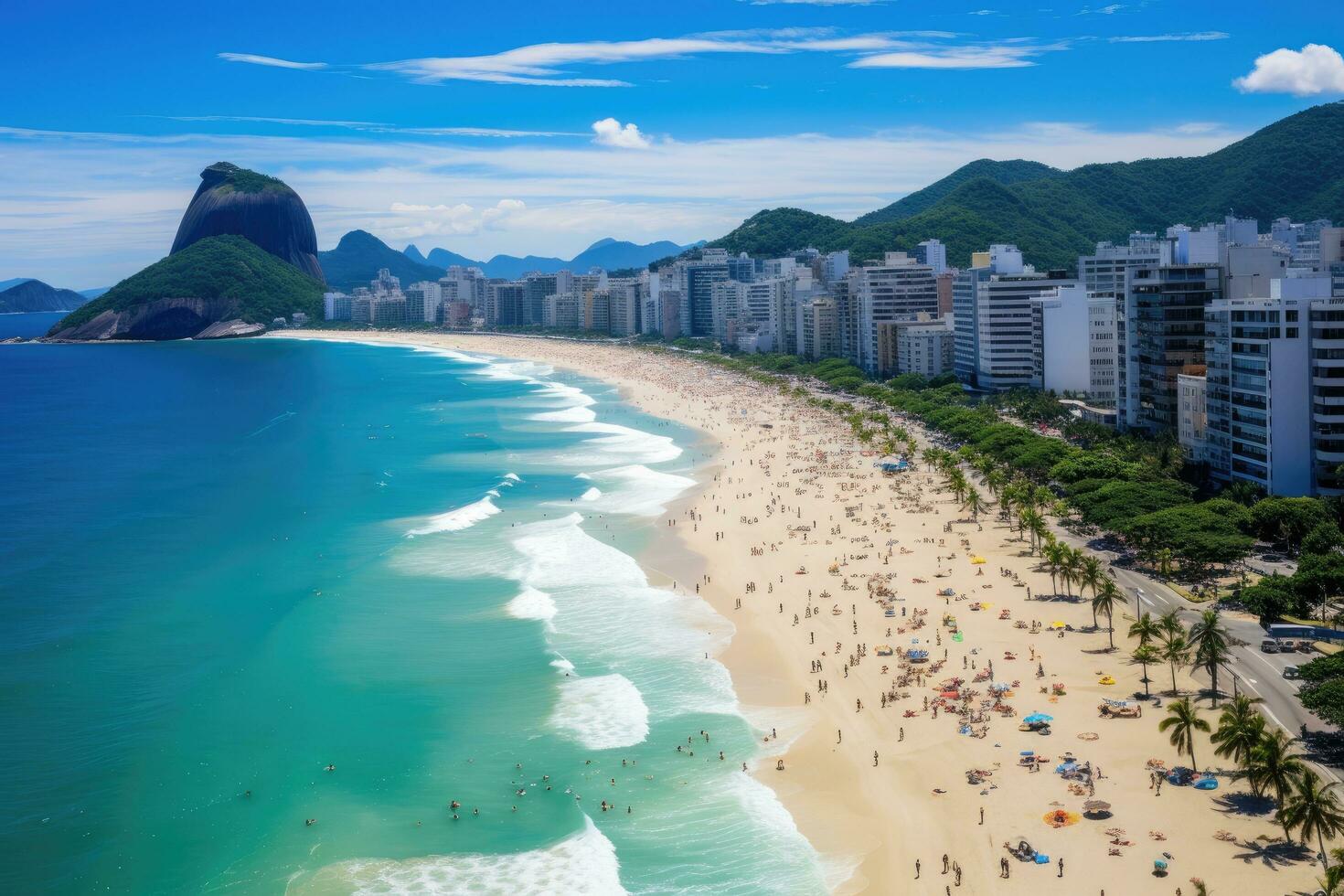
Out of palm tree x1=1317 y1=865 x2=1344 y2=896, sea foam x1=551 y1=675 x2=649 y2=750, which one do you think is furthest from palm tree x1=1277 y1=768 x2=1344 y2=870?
sea foam x1=551 y1=675 x2=649 y2=750

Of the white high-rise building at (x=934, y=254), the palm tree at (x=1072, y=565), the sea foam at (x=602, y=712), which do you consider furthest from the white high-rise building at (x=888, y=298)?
the sea foam at (x=602, y=712)

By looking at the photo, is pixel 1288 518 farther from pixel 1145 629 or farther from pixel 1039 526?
pixel 1145 629

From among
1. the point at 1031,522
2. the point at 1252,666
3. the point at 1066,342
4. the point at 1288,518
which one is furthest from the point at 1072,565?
the point at 1066,342

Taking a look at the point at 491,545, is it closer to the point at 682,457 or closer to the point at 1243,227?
the point at 682,457

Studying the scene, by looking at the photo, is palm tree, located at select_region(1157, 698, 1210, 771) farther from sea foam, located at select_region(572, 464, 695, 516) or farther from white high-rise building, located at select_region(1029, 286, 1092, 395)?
white high-rise building, located at select_region(1029, 286, 1092, 395)

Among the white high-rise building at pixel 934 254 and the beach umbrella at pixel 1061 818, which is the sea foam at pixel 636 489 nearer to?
the beach umbrella at pixel 1061 818

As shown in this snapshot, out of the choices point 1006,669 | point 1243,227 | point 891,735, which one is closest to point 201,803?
point 891,735

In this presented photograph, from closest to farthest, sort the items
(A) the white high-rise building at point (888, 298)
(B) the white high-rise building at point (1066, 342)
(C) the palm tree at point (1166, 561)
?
(C) the palm tree at point (1166, 561), (B) the white high-rise building at point (1066, 342), (A) the white high-rise building at point (888, 298)

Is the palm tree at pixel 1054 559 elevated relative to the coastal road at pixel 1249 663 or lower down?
elevated
